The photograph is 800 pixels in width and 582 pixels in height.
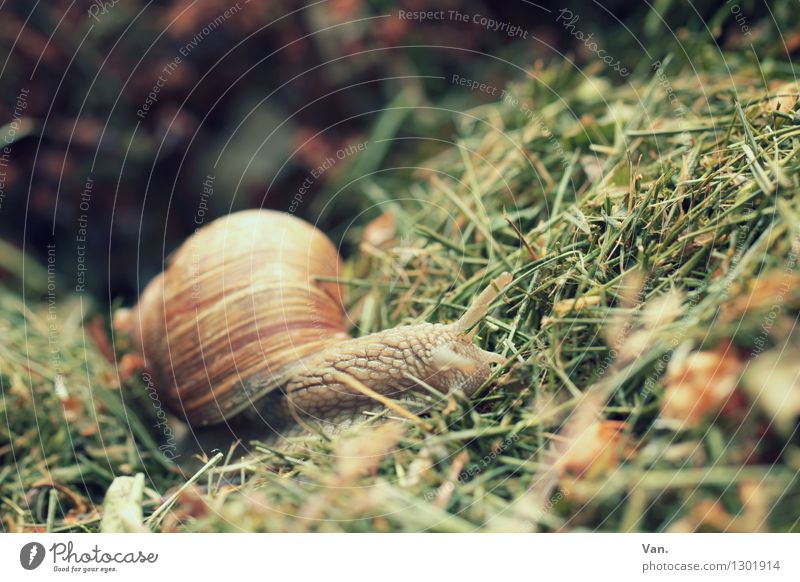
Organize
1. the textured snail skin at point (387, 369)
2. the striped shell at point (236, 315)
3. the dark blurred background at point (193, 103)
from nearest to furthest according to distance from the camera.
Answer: the textured snail skin at point (387, 369) < the striped shell at point (236, 315) < the dark blurred background at point (193, 103)

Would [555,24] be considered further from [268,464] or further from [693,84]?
[268,464]

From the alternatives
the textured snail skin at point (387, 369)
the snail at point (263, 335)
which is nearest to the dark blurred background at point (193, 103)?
the snail at point (263, 335)

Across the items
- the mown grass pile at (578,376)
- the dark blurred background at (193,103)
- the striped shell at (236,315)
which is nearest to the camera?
the mown grass pile at (578,376)
